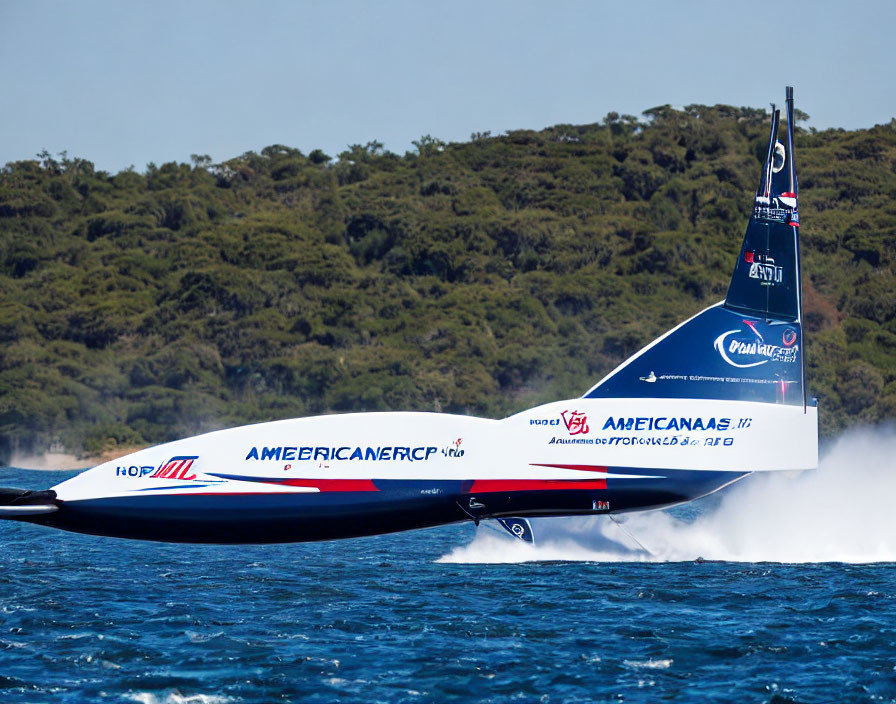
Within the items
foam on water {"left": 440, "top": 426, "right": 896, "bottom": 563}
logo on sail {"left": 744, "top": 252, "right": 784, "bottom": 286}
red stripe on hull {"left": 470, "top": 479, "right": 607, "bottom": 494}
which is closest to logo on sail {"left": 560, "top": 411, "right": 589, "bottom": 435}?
red stripe on hull {"left": 470, "top": 479, "right": 607, "bottom": 494}

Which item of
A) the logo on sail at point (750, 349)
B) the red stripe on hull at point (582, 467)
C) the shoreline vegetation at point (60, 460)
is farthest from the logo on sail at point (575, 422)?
the shoreline vegetation at point (60, 460)

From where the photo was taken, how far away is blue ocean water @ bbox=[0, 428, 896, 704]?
15.1m

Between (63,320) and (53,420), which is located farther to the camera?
(63,320)

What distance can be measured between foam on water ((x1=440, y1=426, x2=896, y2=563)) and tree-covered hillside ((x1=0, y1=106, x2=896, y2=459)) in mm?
49802

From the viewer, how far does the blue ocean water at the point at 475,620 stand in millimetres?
15141

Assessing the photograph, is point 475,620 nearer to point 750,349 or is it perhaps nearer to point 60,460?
point 750,349

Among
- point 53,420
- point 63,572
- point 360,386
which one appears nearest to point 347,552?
point 63,572

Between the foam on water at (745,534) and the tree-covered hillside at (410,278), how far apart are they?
49802 mm

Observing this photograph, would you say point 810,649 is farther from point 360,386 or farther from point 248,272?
point 248,272

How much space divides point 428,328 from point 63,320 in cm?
3062

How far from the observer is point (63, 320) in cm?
9712

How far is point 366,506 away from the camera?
1009 inches

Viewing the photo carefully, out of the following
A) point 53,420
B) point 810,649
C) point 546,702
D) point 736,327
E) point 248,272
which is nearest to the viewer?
point 546,702

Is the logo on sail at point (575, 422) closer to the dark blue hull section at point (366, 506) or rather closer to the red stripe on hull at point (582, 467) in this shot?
the red stripe on hull at point (582, 467)
